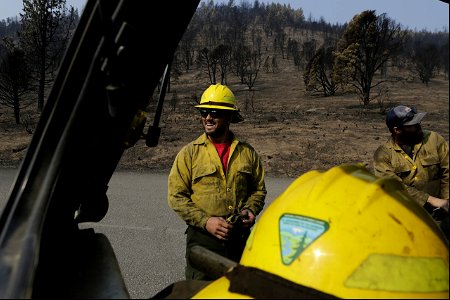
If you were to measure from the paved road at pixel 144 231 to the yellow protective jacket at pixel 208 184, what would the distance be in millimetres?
1613

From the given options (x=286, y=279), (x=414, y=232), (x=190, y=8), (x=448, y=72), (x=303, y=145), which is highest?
(x=190, y=8)


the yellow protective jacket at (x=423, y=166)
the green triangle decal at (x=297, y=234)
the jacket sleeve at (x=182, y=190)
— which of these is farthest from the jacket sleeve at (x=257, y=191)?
the green triangle decal at (x=297, y=234)

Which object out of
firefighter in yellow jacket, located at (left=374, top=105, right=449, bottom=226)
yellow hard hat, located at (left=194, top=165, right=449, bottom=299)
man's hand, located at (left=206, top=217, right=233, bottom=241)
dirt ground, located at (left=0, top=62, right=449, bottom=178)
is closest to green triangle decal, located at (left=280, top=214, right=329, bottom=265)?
yellow hard hat, located at (left=194, top=165, right=449, bottom=299)

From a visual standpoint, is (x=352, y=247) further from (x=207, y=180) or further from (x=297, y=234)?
(x=207, y=180)

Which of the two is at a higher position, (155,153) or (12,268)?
(12,268)

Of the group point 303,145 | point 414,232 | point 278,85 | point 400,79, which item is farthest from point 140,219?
point 278,85

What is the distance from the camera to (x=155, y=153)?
1344 cm

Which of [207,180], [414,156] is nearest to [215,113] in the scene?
[207,180]

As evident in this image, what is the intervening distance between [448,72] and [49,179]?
4.18 feet

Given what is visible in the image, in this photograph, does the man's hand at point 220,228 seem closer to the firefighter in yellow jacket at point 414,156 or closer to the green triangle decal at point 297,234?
the firefighter in yellow jacket at point 414,156

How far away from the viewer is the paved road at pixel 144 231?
16.8 feet

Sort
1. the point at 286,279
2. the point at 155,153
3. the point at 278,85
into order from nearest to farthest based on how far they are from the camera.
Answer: the point at 286,279, the point at 155,153, the point at 278,85

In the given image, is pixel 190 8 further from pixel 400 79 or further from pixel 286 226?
pixel 400 79

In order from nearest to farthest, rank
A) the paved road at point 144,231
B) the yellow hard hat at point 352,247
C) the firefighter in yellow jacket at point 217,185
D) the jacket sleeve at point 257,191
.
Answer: the yellow hard hat at point 352,247 → the firefighter in yellow jacket at point 217,185 → the jacket sleeve at point 257,191 → the paved road at point 144,231
